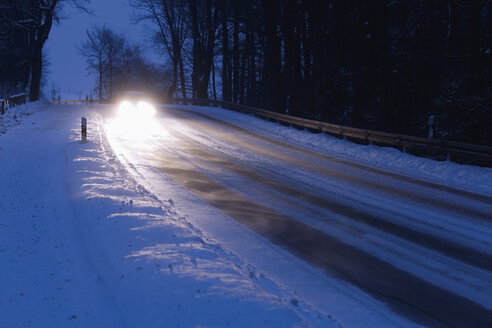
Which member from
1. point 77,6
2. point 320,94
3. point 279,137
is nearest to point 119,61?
point 77,6

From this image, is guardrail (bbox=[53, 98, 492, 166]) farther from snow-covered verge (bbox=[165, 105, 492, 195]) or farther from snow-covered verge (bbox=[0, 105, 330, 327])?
snow-covered verge (bbox=[0, 105, 330, 327])

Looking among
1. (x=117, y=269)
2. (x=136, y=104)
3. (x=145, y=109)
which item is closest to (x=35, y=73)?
(x=136, y=104)

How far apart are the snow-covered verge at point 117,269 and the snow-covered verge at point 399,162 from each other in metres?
8.48

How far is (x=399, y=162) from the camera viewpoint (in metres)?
14.3

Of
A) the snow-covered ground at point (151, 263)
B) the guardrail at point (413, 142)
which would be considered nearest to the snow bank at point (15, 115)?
the snow-covered ground at point (151, 263)

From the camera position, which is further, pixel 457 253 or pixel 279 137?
pixel 279 137

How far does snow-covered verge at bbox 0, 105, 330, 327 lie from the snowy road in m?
0.59

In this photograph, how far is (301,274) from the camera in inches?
218

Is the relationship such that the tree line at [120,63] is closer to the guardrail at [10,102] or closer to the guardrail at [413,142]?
the guardrail at [10,102]

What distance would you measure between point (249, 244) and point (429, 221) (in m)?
3.88

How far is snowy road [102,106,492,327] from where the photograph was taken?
17.1 ft

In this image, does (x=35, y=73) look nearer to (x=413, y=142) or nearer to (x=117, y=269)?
(x=413, y=142)

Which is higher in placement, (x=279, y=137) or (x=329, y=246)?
(x=279, y=137)

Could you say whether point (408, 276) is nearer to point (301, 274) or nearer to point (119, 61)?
point (301, 274)
